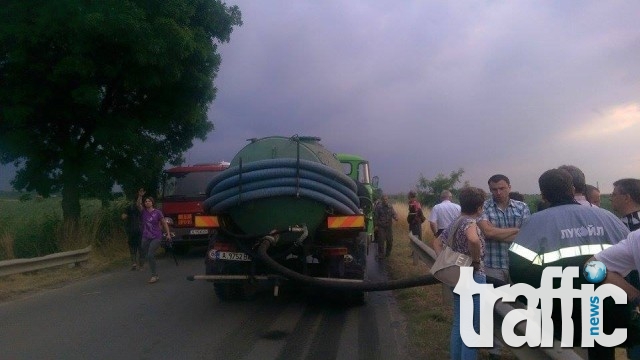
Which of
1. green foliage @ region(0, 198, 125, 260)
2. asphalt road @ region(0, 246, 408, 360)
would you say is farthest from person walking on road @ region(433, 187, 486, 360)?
green foliage @ region(0, 198, 125, 260)

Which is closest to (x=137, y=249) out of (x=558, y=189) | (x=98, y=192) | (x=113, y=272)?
(x=113, y=272)

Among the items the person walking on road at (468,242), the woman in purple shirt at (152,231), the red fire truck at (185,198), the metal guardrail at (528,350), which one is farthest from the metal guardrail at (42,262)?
the metal guardrail at (528,350)

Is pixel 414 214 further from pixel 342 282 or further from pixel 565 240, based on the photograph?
pixel 565 240

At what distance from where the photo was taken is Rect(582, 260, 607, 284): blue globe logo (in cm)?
330

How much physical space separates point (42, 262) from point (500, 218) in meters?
10.4

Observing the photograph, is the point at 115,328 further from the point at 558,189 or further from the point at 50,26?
the point at 50,26

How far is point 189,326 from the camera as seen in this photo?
8.15 meters

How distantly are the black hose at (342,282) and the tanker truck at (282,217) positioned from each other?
58mm

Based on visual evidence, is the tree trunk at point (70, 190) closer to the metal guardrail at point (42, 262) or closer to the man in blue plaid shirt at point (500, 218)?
the metal guardrail at point (42, 262)

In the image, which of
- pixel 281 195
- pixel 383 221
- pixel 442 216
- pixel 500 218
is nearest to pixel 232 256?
pixel 281 195

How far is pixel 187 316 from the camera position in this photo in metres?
8.83

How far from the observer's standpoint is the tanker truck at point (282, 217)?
820cm

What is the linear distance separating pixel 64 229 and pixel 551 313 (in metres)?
15.5

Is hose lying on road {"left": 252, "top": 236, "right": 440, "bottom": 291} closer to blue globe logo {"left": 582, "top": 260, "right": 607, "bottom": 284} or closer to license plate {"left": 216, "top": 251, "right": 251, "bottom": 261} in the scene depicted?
license plate {"left": 216, "top": 251, "right": 251, "bottom": 261}
